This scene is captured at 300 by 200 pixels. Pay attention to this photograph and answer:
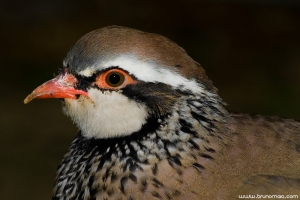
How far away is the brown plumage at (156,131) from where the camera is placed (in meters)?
3.46

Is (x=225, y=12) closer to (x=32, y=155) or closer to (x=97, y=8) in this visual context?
(x=97, y=8)

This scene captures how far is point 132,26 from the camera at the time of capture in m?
10.4

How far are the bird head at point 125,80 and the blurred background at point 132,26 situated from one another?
13.1 feet

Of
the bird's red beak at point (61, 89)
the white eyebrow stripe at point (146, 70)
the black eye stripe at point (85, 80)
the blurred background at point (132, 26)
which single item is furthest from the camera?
the blurred background at point (132, 26)

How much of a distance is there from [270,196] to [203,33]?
7.09 m

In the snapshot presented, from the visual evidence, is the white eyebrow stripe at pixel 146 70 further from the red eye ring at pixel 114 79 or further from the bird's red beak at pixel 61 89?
the bird's red beak at pixel 61 89

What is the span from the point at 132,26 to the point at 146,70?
23.0 feet

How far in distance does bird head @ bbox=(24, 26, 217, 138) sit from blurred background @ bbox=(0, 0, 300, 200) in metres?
4.00

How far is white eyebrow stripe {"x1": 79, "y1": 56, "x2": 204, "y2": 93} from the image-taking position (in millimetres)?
3422

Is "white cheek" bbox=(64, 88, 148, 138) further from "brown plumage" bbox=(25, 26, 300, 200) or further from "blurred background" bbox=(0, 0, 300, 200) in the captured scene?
"blurred background" bbox=(0, 0, 300, 200)

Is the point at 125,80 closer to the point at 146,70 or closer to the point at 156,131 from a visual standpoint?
the point at 146,70

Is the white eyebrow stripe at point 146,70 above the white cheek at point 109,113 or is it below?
above

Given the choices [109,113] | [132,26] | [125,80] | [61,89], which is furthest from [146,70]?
[132,26]

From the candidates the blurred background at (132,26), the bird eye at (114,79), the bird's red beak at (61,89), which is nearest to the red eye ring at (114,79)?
the bird eye at (114,79)
